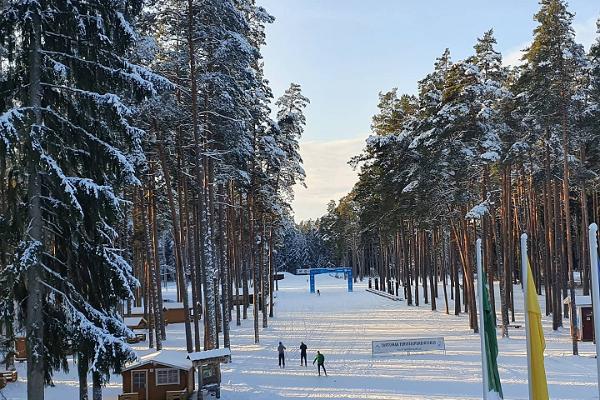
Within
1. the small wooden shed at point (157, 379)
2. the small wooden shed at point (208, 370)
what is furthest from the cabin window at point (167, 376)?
the small wooden shed at point (208, 370)

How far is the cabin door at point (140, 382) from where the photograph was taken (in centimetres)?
2034

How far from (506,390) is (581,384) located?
8.61 feet

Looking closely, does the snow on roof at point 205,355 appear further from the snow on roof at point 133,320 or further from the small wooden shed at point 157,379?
the snow on roof at point 133,320

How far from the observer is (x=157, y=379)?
20.5 metres

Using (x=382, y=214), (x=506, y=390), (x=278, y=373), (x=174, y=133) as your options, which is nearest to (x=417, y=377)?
(x=506, y=390)

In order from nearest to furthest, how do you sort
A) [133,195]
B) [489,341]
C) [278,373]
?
[489,341], [278,373], [133,195]

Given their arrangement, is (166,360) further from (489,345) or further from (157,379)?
(489,345)

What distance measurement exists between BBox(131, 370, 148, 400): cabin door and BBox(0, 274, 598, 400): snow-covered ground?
1017 mm

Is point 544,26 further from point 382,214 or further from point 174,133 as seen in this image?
point 382,214

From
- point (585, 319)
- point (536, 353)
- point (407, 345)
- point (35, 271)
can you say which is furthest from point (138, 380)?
point (585, 319)

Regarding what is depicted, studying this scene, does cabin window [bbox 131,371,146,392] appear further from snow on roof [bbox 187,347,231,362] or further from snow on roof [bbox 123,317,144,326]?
snow on roof [bbox 123,317,144,326]

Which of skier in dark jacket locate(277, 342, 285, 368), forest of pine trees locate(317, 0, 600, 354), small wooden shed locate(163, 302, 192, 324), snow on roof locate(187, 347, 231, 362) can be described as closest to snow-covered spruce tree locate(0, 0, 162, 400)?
snow on roof locate(187, 347, 231, 362)

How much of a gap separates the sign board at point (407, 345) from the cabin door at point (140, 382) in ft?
34.0

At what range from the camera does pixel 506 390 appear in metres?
19.7
